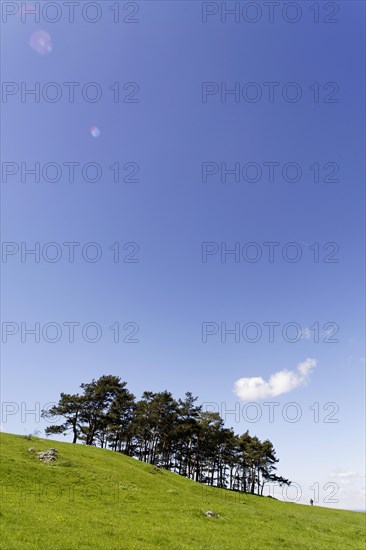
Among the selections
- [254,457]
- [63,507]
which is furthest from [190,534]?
[254,457]

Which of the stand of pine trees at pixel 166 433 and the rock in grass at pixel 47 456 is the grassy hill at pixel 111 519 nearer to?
the rock in grass at pixel 47 456

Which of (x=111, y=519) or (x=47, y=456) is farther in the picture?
(x=47, y=456)

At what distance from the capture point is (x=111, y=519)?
88.9 feet

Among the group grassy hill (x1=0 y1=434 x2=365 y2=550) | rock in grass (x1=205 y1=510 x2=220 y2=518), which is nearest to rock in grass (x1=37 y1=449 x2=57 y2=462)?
grassy hill (x1=0 y1=434 x2=365 y2=550)

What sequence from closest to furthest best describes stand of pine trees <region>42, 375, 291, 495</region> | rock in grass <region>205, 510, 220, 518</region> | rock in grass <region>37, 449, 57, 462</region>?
rock in grass <region>205, 510, 220, 518</region> < rock in grass <region>37, 449, 57, 462</region> < stand of pine trees <region>42, 375, 291, 495</region>

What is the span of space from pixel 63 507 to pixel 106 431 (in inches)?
2845

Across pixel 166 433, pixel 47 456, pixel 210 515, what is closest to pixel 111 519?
pixel 210 515

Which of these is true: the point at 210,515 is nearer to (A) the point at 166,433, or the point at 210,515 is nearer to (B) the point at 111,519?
(B) the point at 111,519

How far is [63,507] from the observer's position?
28250 mm

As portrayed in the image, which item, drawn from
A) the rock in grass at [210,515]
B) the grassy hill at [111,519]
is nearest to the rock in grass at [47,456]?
the grassy hill at [111,519]

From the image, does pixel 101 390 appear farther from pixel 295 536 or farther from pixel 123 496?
pixel 295 536

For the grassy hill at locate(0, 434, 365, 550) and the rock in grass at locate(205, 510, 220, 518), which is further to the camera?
the rock in grass at locate(205, 510, 220, 518)

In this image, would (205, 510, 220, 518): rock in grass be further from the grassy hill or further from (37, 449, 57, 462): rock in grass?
(37, 449, 57, 462): rock in grass

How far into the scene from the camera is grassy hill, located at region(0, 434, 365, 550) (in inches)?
859
